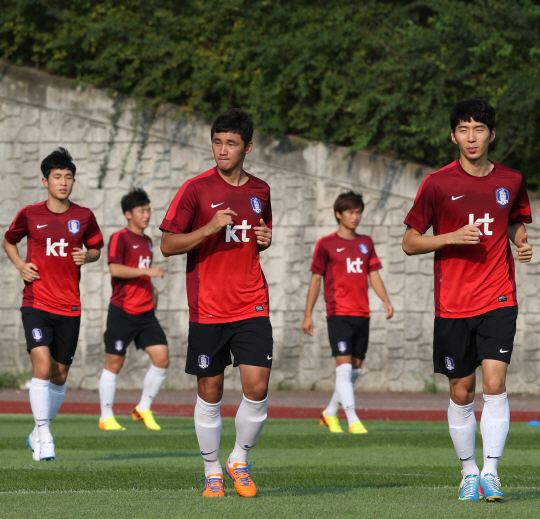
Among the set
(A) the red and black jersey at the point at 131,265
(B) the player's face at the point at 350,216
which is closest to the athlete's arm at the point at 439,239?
(B) the player's face at the point at 350,216

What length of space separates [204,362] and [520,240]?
2130mm

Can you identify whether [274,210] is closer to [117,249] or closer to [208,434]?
[117,249]

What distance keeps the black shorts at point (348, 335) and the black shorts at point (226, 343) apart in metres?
4.95

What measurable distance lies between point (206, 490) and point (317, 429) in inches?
221

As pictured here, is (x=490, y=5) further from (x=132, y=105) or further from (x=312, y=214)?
(x=132, y=105)

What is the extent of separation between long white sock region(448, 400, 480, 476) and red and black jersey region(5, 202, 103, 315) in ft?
12.8

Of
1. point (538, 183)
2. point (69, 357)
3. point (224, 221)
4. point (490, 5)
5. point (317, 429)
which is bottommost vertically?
point (317, 429)

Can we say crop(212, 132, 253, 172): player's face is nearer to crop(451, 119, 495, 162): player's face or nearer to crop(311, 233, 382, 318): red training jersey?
crop(451, 119, 495, 162): player's face

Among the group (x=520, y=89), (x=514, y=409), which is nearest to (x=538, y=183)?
(x=520, y=89)

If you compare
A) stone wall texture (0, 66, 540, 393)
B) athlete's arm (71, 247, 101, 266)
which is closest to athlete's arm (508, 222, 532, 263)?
athlete's arm (71, 247, 101, 266)

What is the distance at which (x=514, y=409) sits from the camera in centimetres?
1348

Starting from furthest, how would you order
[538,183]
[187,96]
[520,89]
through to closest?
1. [187,96]
2. [538,183]
3. [520,89]

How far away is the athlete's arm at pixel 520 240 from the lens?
18.8 feet

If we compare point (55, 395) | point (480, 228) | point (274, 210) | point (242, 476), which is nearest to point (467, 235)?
point (480, 228)
